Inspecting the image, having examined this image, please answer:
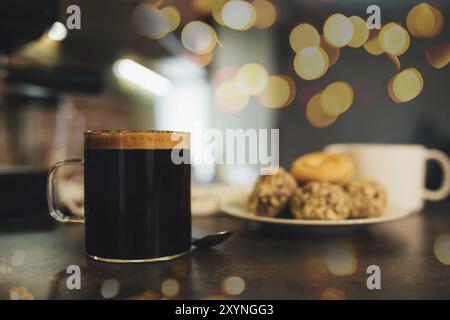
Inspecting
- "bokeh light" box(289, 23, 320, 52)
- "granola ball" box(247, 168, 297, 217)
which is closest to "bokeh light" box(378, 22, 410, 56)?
"bokeh light" box(289, 23, 320, 52)

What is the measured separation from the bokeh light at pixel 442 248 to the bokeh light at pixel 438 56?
381 centimetres

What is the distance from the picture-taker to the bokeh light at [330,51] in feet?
13.5

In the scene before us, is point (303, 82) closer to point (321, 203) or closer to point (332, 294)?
point (321, 203)

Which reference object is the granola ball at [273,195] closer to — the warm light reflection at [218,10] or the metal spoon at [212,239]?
the metal spoon at [212,239]

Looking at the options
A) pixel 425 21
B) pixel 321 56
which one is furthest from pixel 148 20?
pixel 425 21

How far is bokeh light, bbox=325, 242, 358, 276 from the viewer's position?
1.47 ft

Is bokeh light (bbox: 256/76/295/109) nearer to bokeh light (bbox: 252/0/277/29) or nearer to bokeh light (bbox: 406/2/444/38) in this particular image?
bokeh light (bbox: 252/0/277/29)

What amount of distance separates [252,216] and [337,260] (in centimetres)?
17

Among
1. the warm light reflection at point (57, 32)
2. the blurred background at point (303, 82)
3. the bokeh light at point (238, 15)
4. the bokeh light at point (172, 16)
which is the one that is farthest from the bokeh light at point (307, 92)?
the warm light reflection at point (57, 32)

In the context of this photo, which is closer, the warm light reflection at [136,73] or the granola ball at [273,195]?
the granola ball at [273,195]

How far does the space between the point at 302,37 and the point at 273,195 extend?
13.4 feet

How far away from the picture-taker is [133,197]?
467 mm

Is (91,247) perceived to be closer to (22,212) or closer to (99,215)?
(99,215)
